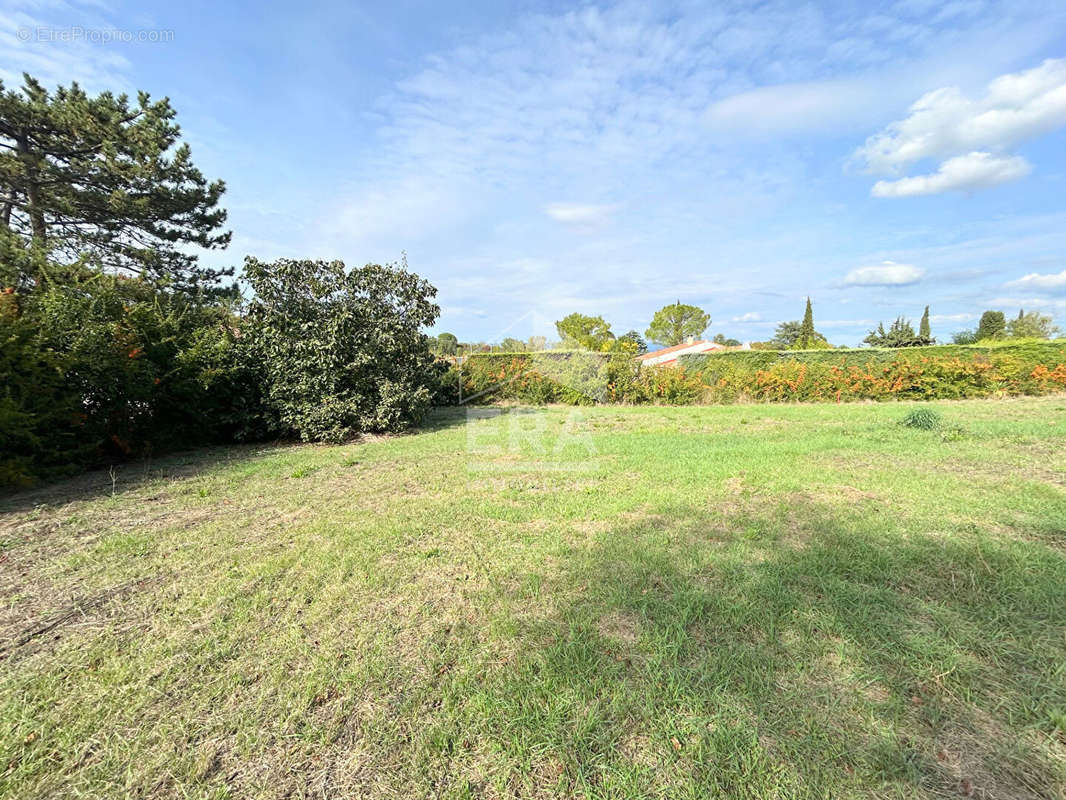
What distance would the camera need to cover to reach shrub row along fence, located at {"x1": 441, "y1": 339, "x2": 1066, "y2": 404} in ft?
41.4

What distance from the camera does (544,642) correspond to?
210 cm

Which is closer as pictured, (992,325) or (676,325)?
(992,325)

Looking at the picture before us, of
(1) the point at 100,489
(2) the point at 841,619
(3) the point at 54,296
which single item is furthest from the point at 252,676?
(3) the point at 54,296

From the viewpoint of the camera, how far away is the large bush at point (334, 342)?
25.1 feet

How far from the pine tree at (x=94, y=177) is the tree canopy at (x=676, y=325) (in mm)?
43533

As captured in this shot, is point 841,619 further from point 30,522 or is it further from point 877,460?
point 30,522

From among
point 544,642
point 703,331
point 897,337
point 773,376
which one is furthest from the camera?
point 703,331

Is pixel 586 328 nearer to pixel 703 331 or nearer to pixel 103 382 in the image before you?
pixel 703 331

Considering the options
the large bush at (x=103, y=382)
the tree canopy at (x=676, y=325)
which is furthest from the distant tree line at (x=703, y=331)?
the large bush at (x=103, y=382)

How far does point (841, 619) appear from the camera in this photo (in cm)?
219

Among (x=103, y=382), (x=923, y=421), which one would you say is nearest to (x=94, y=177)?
(x=103, y=382)

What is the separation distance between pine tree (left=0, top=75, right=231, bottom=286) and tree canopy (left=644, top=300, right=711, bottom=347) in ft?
143

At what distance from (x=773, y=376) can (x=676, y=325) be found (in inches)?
1435

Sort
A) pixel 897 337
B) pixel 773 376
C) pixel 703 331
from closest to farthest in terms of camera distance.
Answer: pixel 773 376 < pixel 897 337 < pixel 703 331
